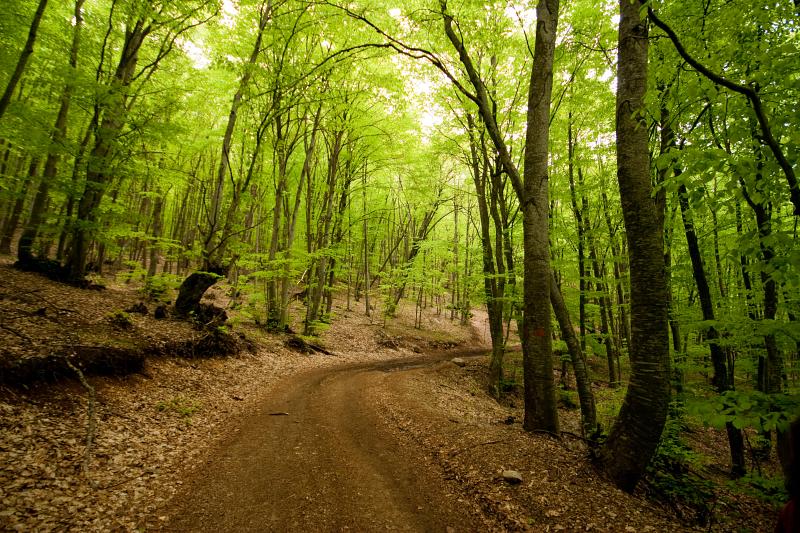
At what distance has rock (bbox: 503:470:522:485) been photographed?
16.3 ft

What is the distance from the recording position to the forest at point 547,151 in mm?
4191

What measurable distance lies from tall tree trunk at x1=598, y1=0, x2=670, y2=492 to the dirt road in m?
2.48

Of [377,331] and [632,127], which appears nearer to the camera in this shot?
[632,127]

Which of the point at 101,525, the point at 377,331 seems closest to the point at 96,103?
the point at 101,525

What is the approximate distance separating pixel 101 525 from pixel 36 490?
939mm

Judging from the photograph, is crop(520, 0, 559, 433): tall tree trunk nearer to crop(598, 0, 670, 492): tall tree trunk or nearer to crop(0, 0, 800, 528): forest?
crop(0, 0, 800, 528): forest

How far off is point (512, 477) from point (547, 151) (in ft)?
20.2

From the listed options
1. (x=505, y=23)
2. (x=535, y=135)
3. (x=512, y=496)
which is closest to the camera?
(x=512, y=496)

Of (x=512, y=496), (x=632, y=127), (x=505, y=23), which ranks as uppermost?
(x=505, y=23)

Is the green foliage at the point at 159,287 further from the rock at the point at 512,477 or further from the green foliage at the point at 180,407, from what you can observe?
the rock at the point at 512,477

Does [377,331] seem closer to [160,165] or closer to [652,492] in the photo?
[160,165]

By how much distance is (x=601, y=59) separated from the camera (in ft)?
32.6

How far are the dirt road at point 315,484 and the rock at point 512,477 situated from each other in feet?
2.70

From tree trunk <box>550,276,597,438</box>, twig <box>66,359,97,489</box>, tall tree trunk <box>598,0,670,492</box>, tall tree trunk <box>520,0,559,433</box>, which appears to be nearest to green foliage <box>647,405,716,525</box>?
tall tree trunk <box>598,0,670,492</box>
